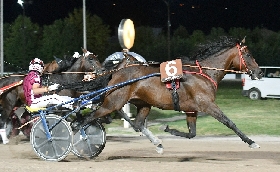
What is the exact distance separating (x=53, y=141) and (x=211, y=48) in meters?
3.00

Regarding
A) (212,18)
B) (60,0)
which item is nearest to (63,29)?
(60,0)

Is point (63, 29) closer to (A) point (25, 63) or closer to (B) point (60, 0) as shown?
(A) point (25, 63)

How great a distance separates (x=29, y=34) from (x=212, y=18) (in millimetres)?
28201

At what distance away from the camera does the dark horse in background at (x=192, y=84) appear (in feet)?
31.6

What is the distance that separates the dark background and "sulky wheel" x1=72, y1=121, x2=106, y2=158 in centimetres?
6654

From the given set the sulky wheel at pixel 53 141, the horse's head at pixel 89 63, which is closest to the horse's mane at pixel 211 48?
the sulky wheel at pixel 53 141

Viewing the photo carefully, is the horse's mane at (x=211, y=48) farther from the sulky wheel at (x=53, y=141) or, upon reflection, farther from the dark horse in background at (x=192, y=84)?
the sulky wheel at (x=53, y=141)

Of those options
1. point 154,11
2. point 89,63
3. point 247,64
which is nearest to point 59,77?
point 89,63

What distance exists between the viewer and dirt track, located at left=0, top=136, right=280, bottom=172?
8578 millimetres

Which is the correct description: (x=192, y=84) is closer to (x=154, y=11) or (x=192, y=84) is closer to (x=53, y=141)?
(x=53, y=141)

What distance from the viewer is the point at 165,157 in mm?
10430

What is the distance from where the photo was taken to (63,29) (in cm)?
6231

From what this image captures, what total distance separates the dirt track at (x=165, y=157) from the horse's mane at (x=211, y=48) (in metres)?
1.68

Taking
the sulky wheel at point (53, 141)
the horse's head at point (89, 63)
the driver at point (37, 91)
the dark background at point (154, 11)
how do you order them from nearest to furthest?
the sulky wheel at point (53, 141) < the driver at point (37, 91) < the horse's head at point (89, 63) < the dark background at point (154, 11)
